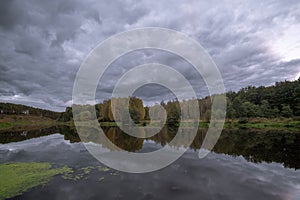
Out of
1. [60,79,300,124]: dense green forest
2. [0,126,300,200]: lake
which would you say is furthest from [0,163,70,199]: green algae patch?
[60,79,300,124]: dense green forest

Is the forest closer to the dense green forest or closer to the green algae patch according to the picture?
the dense green forest

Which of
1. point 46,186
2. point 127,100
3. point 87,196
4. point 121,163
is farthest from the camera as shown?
point 127,100

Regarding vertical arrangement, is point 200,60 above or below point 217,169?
above

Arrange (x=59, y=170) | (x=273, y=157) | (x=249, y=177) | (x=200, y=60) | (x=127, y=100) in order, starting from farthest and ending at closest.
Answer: (x=127, y=100), (x=200, y=60), (x=273, y=157), (x=59, y=170), (x=249, y=177)

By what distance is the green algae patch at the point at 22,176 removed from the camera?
915 cm

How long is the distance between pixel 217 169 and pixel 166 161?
4.03 m

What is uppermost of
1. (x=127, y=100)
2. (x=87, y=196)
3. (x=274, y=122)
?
(x=127, y=100)

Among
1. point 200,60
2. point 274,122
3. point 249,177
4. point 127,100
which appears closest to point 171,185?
point 249,177

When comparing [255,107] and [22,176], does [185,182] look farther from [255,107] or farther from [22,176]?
[255,107]

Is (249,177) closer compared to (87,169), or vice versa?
(249,177)

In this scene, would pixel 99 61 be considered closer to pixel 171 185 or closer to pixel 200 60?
pixel 200 60

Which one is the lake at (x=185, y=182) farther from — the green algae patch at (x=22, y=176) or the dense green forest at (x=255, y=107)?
the dense green forest at (x=255, y=107)

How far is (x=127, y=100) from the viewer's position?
7794cm

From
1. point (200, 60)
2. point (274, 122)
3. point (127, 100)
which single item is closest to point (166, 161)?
point (200, 60)
